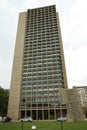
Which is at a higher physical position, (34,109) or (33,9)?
(33,9)

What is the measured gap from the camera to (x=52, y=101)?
8850 centimetres

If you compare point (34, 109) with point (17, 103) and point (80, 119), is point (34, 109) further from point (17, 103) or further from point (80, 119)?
point (80, 119)

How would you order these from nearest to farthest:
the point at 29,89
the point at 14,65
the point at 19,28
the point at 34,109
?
the point at 34,109 → the point at 29,89 → the point at 14,65 → the point at 19,28

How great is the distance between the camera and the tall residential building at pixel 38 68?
8819cm

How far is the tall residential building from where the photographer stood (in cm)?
8819

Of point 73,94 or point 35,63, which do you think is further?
point 35,63

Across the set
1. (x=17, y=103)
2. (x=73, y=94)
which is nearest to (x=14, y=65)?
(x=17, y=103)

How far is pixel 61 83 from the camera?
92750mm

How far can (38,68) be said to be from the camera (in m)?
100

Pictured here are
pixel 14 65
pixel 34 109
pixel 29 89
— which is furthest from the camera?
pixel 14 65

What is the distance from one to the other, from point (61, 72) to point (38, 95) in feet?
65.4

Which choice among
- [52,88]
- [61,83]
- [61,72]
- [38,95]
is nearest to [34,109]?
[38,95]

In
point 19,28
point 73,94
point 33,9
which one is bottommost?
point 73,94

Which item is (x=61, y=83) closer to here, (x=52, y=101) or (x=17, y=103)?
(x=52, y=101)
